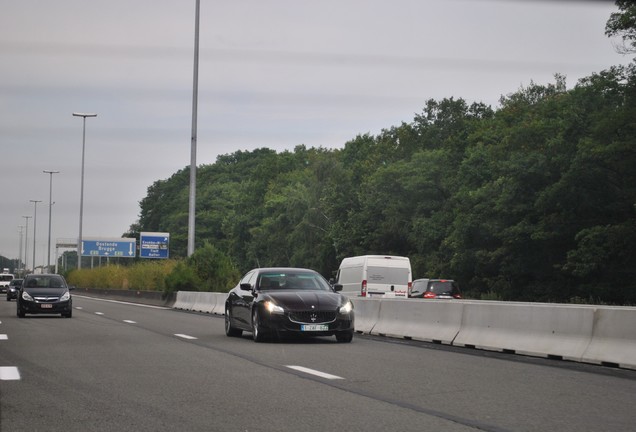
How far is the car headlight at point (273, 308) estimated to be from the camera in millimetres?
18703

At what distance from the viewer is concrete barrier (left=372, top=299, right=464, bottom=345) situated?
1916cm

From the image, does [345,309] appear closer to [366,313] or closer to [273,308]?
[273,308]

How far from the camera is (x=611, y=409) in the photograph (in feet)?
31.3

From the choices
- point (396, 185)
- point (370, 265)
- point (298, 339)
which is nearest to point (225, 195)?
point (396, 185)

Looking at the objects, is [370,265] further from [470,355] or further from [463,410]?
[463,410]

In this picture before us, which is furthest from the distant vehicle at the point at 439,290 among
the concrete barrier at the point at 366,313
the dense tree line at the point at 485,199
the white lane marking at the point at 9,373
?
the white lane marking at the point at 9,373

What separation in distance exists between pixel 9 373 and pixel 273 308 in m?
6.65

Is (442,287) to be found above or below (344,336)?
above

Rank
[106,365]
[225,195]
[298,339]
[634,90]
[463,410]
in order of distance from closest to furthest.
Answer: [463,410]
[106,365]
[298,339]
[634,90]
[225,195]

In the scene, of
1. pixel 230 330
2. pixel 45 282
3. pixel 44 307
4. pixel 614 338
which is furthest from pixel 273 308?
pixel 45 282

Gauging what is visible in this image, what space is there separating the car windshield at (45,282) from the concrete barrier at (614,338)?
69.1 feet

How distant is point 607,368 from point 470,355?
2710 mm

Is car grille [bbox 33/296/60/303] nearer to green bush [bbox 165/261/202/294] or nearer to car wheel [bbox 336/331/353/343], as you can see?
car wheel [bbox 336/331/353/343]

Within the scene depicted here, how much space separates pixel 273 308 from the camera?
1880 centimetres
